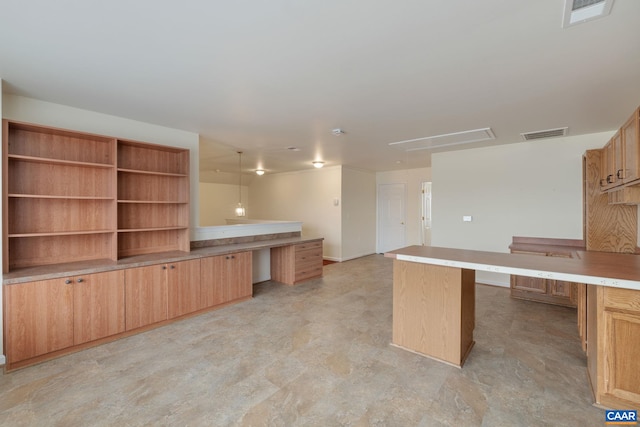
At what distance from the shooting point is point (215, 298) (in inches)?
146

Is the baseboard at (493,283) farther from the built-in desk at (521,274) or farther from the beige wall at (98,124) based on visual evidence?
the beige wall at (98,124)

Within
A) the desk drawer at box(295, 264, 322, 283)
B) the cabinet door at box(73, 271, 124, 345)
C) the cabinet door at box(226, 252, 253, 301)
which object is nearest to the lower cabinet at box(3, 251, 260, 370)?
the cabinet door at box(73, 271, 124, 345)

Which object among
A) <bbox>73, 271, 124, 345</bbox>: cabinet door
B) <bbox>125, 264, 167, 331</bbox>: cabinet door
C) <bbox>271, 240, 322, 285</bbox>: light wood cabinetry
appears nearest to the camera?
<bbox>73, 271, 124, 345</bbox>: cabinet door

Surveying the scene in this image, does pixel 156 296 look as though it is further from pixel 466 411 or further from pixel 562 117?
pixel 562 117

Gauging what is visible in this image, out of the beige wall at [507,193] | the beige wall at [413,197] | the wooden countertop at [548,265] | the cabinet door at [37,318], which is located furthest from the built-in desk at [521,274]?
the beige wall at [413,197]

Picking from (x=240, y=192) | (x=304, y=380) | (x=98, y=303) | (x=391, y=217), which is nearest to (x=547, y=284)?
(x=304, y=380)

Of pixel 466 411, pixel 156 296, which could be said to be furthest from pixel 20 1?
pixel 466 411

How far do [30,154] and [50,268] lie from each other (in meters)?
1.15

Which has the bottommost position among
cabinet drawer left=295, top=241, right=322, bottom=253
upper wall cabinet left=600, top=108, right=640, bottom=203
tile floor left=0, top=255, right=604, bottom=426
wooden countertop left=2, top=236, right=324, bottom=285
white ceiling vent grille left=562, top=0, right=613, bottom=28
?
tile floor left=0, top=255, right=604, bottom=426

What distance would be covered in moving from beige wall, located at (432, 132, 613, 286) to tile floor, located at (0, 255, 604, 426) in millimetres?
1522

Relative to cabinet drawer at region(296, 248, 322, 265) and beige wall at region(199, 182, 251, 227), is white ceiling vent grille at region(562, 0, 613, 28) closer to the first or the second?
cabinet drawer at region(296, 248, 322, 265)

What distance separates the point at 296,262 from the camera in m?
5.00

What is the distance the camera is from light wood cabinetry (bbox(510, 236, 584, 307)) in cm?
380

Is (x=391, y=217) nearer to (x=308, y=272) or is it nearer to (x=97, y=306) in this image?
(x=308, y=272)
